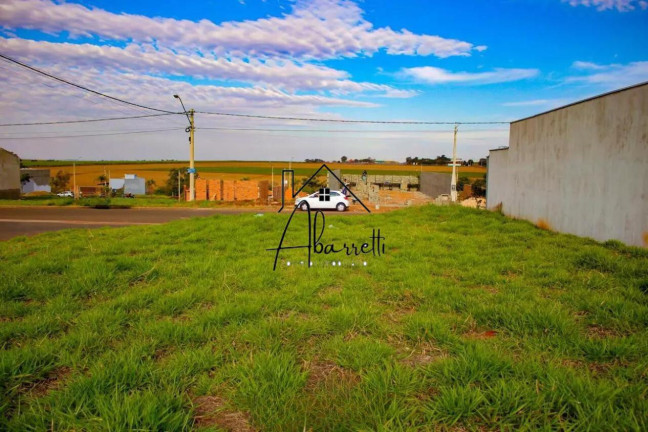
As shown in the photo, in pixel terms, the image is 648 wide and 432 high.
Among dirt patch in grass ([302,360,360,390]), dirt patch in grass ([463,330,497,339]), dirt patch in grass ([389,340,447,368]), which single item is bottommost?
dirt patch in grass ([302,360,360,390])

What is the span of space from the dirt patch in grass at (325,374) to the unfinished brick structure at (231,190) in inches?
1247

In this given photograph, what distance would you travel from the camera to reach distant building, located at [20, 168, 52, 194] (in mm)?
57609

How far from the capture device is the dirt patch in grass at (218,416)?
251 cm

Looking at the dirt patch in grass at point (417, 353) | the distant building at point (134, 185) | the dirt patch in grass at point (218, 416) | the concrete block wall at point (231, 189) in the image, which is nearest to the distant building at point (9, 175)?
the distant building at point (134, 185)

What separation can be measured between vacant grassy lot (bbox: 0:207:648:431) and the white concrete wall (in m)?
1.41

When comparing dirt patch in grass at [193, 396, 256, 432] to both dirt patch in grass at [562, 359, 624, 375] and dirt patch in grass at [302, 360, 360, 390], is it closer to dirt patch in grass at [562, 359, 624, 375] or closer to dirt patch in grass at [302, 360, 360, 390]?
dirt patch in grass at [302, 360, 360, 390]

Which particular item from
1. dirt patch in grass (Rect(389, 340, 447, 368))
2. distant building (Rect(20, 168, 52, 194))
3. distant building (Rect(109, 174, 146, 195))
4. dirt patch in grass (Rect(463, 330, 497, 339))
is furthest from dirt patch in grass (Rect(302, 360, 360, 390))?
distant building (Rect(20, 168, 52, 194))

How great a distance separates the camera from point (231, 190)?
34906mm

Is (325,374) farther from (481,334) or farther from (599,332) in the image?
(599,332)

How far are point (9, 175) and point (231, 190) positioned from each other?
21303mm

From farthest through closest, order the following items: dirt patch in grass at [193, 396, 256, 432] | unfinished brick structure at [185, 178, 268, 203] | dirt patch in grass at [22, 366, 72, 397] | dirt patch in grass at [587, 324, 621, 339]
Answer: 1. unfinished brick structure at [185, 178, 268, 203]
2. dirt patch in grass at [587, 324, 621, 339]
3. dirt patch in grass at [22, 366, 72, 397]
4. dirt patch in grass at [193, 396, 256, 432]

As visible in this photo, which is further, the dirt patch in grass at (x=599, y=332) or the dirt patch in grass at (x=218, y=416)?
the dirt patch in grass at (x=599, y=332)

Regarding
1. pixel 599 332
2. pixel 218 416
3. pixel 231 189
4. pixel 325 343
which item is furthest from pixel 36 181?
pixel 599 332

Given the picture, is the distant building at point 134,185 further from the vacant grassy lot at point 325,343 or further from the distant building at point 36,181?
the vacant grassy lot at point 325,343
